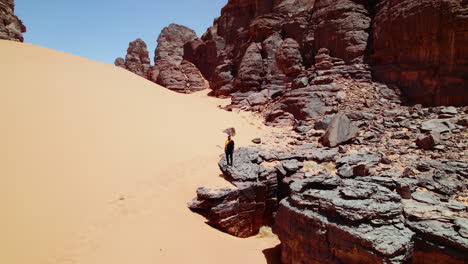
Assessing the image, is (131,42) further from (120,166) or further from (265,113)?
(120,166)

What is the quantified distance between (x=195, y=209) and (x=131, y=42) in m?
53.4

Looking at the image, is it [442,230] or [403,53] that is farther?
[403,53]

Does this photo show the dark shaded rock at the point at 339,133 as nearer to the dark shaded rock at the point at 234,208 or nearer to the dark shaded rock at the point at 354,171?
the dark shaded rock at the point at 354,171

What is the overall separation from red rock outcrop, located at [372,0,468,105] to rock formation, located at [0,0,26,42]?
25.1 metres

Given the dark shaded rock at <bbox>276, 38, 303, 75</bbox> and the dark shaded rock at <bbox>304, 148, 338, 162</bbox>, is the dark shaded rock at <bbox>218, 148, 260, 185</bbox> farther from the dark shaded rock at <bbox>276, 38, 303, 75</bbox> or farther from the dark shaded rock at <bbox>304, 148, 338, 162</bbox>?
the dark shaded rock at <bbox>276, 38, 303, 75</bbox>

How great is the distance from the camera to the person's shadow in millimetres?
6680

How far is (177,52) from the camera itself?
47.7 m

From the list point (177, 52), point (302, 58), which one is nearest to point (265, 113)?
point (302, 58)

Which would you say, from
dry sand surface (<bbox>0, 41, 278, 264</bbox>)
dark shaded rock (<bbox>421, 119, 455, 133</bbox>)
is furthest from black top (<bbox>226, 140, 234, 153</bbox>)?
dark shaded rock (<bbox>421, 119, 455, 133</bbox>)

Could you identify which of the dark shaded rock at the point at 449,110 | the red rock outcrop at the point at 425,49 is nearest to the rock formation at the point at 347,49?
the red rock outcrop at the point at 425,49

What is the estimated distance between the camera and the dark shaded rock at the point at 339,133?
35.3ft

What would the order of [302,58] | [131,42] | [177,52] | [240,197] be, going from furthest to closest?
1. [131,42]
2. [177,52]
3. [302,58]
4. [240,197]

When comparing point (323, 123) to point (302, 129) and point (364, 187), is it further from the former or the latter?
point (364, 187)

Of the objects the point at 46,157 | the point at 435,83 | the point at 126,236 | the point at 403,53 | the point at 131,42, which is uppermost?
the point at 131,42
